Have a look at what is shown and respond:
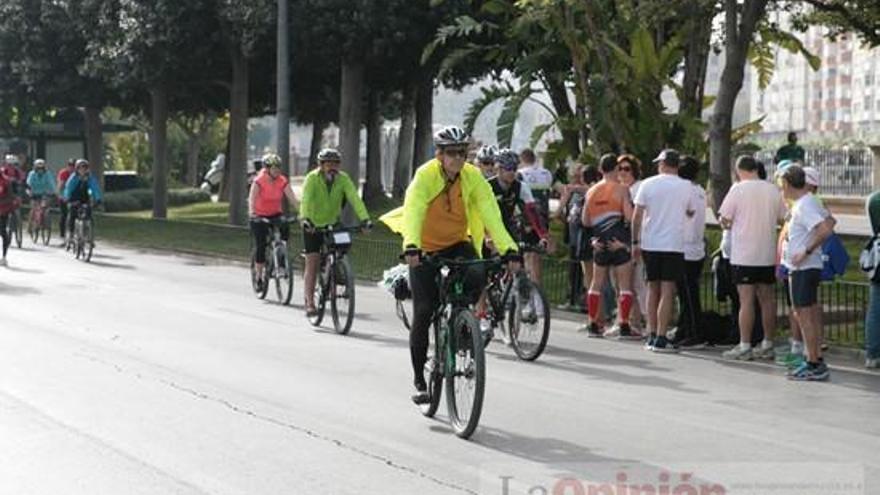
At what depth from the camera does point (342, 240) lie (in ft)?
49.1

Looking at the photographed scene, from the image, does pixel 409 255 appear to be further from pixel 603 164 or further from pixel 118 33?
pixel 118 33

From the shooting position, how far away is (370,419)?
9.72m

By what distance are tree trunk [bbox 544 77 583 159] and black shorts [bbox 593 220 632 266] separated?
322 inches

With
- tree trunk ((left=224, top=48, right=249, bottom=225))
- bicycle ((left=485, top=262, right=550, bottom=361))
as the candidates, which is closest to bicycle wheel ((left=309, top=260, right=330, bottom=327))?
bicycle ((left=485, top=262, right=550, bottom=361))

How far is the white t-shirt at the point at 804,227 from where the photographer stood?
38.5ft

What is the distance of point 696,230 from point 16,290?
9845mm

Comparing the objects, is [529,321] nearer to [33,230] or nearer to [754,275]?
[754,275]

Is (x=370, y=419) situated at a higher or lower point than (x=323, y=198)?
lower

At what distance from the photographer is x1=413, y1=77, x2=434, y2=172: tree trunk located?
38.5 meters

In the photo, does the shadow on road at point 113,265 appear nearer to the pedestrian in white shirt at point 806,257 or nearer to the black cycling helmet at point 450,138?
the pedestrian in white shirt at point 806,257

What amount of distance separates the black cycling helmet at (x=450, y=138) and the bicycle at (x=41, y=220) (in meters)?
22.9

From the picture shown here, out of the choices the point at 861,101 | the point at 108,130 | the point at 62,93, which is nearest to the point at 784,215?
the point at 62,93

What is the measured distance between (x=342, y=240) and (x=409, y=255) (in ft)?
19.1

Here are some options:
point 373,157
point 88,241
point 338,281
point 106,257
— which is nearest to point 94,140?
point 373,157
